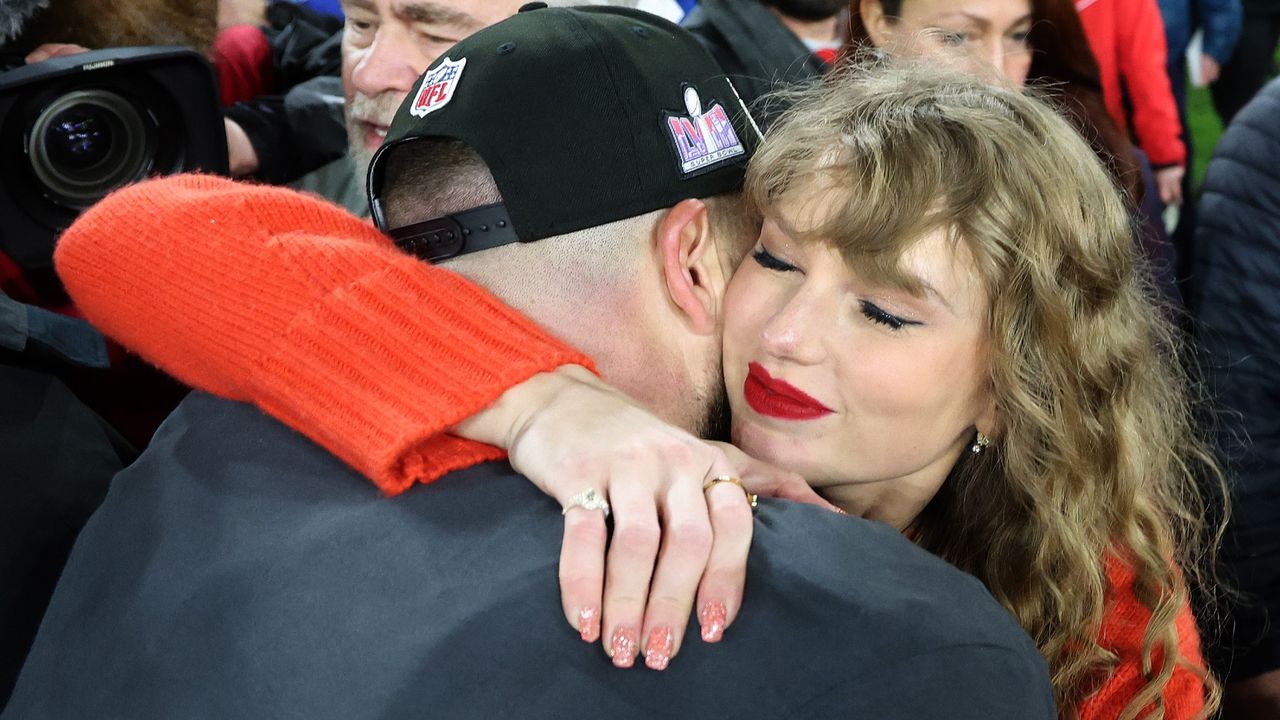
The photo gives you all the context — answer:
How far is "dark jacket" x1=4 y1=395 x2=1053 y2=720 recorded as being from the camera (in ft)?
2.75

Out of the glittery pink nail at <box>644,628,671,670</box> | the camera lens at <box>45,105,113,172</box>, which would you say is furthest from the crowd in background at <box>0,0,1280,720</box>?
the glittery pink nail at <box>644,628,671,670</box>

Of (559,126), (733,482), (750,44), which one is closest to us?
(733,482)

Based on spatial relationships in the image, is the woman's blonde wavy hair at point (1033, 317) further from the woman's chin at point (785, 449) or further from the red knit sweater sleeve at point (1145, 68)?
the red knit sweater sleeve at point (1145, 68)

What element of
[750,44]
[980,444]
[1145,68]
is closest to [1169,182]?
[1145,68]

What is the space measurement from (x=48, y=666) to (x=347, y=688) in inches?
15.2

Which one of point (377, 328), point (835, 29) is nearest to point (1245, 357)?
point (835, 29)

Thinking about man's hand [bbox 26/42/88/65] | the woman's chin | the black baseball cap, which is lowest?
the woman's chin

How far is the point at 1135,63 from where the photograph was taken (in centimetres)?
282

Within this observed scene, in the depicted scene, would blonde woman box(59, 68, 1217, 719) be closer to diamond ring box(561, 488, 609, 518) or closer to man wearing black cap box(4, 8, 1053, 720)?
man wearing black cap box(4, 8, 1053, 720)

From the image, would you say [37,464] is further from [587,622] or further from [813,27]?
[813,27]

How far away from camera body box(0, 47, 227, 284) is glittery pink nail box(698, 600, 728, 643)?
4.41 ft

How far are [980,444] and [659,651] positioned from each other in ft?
2.48

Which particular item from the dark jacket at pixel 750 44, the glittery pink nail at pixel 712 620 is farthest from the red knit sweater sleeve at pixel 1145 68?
the glittery pink nail at pixel 712 620

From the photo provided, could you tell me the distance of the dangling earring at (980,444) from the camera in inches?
Result: 57.6
